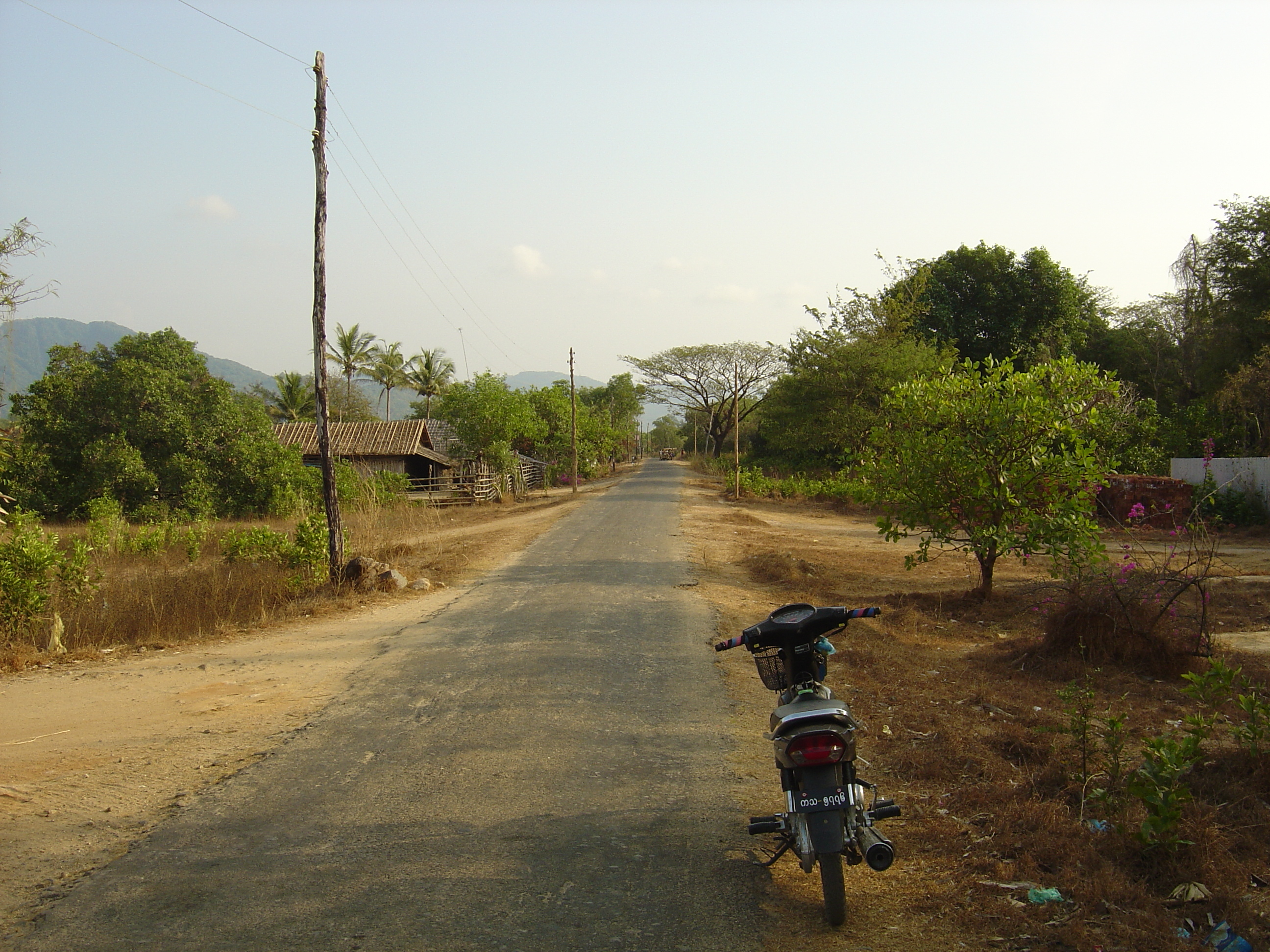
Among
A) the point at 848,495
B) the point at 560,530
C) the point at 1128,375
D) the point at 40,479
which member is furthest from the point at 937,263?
the point at 40,479

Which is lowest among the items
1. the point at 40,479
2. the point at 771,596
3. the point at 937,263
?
the point at 771,596

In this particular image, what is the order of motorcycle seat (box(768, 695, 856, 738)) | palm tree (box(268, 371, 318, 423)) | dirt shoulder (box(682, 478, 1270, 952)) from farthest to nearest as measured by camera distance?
palm tree (box(268, 371, 318, 423)) < motorcycle seat (box(768, 695, 856, 738)) < dirt shoulder (box(682, 478, 1270, 952))

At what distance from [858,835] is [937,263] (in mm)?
41649

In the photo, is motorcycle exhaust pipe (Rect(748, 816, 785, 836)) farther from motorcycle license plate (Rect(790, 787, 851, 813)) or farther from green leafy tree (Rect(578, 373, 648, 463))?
green leafy tree (Rect(578, 373, 648, 463))

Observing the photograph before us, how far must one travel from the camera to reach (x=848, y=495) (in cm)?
2938

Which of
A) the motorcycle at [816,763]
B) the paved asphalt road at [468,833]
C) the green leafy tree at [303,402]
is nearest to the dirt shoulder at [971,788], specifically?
the motorcycle at [816,763]

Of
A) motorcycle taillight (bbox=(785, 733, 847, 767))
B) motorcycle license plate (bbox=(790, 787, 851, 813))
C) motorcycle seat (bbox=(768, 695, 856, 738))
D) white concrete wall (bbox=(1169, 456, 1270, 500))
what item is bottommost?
motorcycle license plate (bbox=(790, 787, 851, 813))

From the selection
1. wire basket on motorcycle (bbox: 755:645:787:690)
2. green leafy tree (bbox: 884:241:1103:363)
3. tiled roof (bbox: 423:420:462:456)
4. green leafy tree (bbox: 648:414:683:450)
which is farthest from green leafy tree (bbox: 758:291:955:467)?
green leafy tree (bbox: 648:414:683:450)

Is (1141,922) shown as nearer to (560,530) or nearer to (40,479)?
(560,530)

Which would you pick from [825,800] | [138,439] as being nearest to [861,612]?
[825,800]

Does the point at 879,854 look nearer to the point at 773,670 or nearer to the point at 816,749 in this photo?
the point at 816,749

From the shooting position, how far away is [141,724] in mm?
6270

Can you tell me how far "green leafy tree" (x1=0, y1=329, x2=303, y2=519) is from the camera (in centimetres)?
2422

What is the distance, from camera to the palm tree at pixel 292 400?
51.5 meters
